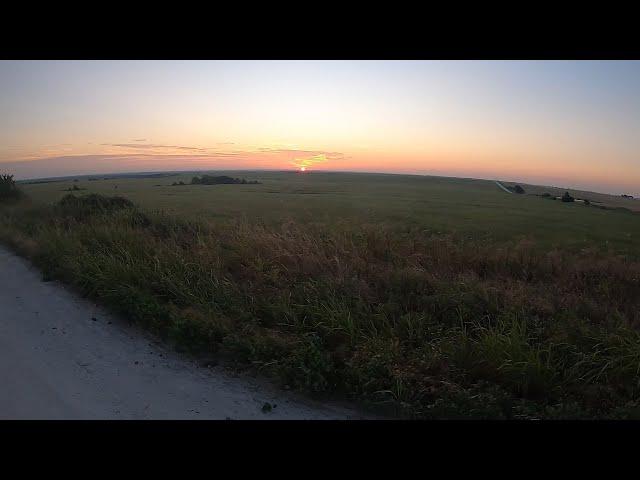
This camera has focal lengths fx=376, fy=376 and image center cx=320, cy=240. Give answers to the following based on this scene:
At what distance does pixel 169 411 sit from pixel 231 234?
5.99 metres

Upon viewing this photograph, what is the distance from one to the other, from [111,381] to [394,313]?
3.46 meters

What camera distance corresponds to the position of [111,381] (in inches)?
153

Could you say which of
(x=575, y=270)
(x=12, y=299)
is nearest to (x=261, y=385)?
(x=12, y=299)

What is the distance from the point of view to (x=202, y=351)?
4.52m

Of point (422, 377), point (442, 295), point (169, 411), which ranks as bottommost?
point (169, 411)

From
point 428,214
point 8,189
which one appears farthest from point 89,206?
point 428,214

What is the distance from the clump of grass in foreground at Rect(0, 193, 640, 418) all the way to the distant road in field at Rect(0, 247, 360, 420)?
295mm

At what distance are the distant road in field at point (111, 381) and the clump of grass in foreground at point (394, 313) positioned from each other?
0.97 ft

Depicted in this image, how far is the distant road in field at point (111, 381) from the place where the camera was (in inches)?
135

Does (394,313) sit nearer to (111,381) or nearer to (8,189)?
(111,381)

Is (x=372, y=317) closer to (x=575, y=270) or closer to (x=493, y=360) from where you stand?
(x=493, y=360)

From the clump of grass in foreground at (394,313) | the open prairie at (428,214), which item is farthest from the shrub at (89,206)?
the clump of grass in foreground at (394,313)

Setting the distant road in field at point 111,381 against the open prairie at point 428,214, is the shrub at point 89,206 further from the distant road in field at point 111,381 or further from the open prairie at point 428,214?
the distant road in field at point 111,381

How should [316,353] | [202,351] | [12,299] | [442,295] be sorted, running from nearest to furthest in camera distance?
[316,353] → [202,351] → [442,295] → [12,299]
